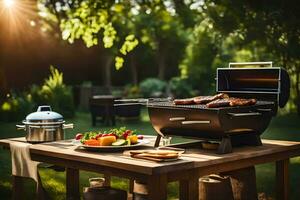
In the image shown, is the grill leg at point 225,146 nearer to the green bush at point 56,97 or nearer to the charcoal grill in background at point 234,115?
the charcoal grill in background at point 234,115

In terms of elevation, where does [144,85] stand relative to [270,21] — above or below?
below

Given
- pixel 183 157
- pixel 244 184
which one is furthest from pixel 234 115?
pixel 244 184

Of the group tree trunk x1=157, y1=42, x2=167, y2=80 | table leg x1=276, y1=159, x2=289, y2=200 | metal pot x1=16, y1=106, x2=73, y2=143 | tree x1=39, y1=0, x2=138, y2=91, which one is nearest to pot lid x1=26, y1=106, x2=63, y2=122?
metal pot x1=16, y1=106, x2=73, y2=143

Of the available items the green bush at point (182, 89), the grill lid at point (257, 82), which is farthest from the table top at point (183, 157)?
the green bush at point (182, 89)

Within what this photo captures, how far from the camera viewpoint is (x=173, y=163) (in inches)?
121

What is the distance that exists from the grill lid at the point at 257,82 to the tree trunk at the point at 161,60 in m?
26.6

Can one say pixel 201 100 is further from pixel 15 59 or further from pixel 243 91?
Result: pixel 15 59

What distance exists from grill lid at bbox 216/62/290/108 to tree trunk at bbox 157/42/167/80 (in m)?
26.6

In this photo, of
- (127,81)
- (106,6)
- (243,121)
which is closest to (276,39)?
(106,6)

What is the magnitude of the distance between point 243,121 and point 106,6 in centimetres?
737

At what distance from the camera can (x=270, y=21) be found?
47.8ft

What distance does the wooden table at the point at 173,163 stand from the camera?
3.07m

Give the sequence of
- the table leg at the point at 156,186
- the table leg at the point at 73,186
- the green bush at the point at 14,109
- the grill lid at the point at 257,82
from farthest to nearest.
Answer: the green bush at the point at 14,109, the table leg at the point at 73,186, the grill lid at the point at 257,82, the table leg at the point at 156,186

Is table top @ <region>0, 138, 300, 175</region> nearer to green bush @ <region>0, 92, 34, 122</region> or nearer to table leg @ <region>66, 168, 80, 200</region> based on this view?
table leg @ <region>66, 168, 80, 200</region>
